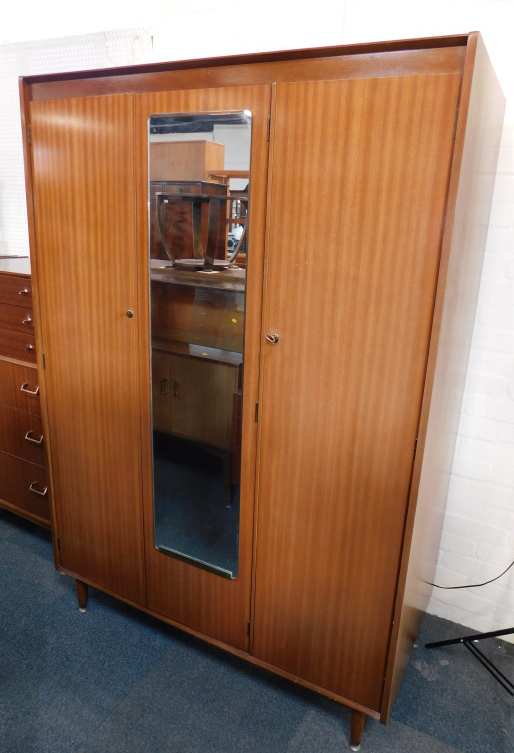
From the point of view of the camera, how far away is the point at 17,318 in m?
2.18

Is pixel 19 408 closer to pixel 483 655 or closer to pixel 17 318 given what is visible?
pixel 17 318

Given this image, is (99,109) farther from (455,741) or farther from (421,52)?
(455,741)

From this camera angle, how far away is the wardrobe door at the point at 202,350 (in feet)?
4.40

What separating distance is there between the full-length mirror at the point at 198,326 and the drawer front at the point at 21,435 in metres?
0.82

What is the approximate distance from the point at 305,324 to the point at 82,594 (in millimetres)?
1467

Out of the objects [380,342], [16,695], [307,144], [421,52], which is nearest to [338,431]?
[380,342]

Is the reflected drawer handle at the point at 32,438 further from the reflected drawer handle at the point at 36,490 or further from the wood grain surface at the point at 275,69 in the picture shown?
the wood grain surface at the point at 275,69

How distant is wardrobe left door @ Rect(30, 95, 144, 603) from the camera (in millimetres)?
1519

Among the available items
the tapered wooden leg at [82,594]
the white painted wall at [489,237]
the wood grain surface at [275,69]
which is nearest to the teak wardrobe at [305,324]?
the wood grain surface at [275,69]

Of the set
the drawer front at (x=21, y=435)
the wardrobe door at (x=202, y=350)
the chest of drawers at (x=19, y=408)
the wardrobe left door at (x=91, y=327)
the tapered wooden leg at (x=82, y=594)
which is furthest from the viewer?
the drawer front at (x=21, y=435)

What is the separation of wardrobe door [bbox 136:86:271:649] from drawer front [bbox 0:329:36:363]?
81cm

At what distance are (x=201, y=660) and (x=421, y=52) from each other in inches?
75.9

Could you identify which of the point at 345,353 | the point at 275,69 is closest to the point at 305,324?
the point at 345,353

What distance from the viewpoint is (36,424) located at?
7.39 ft
